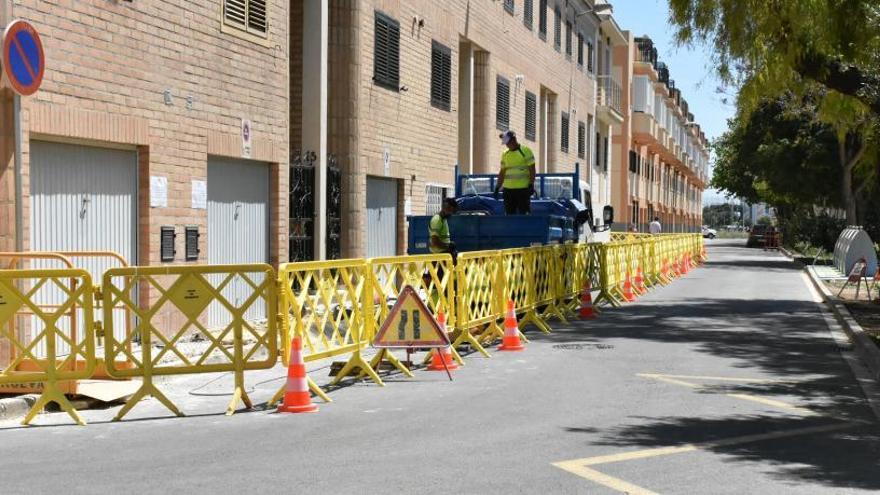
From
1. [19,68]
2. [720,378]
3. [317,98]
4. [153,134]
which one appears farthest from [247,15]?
[720,378]

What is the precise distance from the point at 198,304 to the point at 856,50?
32.7ft

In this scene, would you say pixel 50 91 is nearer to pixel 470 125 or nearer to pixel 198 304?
pixel 198 304

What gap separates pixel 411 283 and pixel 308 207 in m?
7.35

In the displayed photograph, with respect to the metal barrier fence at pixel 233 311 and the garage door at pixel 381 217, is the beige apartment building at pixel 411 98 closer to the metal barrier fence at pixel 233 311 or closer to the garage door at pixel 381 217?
the garage door at pixel 381 217

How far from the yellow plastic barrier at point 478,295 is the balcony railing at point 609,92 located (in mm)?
34039

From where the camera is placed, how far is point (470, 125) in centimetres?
2823

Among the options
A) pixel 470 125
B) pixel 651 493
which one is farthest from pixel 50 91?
pixel 470 125

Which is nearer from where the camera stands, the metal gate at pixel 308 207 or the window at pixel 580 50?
the metal gate at pixel 308 207

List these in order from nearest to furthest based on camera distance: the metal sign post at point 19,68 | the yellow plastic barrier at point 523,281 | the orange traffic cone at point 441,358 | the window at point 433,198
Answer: the metal sign post at point 19,68 < the orange traffic cone at point 441,358 < the yellow plastic barrier at point 523,281 < the window at point 433,198

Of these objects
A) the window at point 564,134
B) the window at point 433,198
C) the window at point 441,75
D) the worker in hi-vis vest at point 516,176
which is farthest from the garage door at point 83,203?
the window at point 564,134

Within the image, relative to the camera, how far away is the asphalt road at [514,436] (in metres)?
6.64

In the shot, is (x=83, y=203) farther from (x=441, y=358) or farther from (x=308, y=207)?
(x=308, y=207)

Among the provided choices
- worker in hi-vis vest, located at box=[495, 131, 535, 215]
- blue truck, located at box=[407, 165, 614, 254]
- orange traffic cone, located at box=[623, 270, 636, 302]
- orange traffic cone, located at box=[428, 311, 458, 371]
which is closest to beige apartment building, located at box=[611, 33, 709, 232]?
orange traffic cone, located at box=[623, 270, 636, 302]

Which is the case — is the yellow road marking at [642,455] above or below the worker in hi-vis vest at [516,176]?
below
